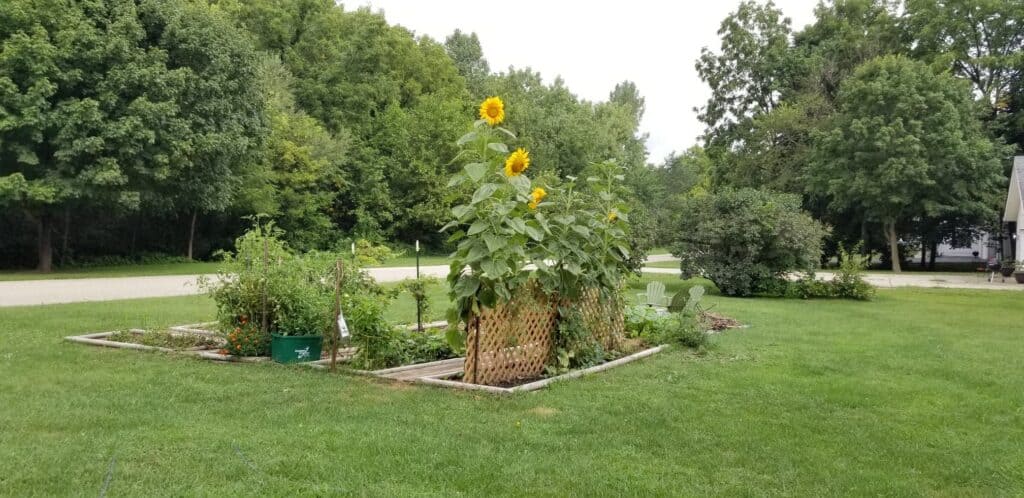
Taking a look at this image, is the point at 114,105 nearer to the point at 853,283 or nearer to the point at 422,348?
the point at 422,348

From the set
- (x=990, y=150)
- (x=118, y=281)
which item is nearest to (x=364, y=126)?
(x=118, y=281)

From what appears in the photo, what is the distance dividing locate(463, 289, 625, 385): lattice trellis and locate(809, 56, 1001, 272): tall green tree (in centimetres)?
2608

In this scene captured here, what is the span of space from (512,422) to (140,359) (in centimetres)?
431

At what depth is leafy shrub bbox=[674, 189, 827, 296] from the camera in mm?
16359

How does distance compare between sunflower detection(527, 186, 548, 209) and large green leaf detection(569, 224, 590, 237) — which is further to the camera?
large green leaf detection(569, 224, 590, 237)

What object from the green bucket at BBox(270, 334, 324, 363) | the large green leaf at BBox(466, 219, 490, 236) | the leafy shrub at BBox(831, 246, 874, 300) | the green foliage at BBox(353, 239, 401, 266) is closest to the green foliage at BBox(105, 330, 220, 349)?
the green bucket at BBox(270, 334, 324, 363)

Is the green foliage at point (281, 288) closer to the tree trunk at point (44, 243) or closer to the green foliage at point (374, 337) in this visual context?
the green foliage at point (374, 337)

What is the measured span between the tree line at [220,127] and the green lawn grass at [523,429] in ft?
38.2

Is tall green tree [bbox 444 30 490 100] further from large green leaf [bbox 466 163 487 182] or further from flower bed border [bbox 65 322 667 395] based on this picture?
large green leaf [bbox 466 163 487 182]

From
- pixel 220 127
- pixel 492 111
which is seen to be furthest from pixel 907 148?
pixel 492 111

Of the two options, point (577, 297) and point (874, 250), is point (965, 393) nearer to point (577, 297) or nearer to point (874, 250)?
point (577, 297)

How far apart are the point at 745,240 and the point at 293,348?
12.4m

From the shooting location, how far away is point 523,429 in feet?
15.5

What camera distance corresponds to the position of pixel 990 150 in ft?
93.6
